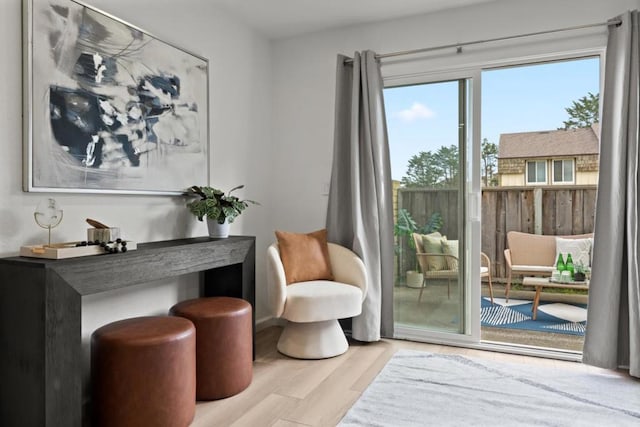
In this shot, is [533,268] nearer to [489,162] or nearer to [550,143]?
[489,162]

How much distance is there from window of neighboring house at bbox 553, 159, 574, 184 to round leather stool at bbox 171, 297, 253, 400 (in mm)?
4956

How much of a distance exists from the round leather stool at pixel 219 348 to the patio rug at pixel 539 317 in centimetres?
278

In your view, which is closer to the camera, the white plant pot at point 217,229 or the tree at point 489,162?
the white plant pot at point 217,229

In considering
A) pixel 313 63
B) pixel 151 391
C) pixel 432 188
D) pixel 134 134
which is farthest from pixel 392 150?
pixel 151 391

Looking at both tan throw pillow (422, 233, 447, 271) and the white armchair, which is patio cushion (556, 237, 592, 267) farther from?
the white armchair

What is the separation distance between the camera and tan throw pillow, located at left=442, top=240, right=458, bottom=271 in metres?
3.36

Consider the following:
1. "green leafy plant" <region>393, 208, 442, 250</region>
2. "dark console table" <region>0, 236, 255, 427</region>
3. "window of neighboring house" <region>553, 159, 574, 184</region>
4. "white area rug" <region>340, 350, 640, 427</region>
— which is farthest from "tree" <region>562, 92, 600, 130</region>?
"dark console table" <region>0, 236, 255, 427</region>

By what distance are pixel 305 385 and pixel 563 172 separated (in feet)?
15.9

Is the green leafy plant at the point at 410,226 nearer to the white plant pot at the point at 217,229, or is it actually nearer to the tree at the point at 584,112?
the white plant pot at the point at 217,229

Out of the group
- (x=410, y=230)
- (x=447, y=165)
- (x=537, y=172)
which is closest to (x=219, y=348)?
(x=410, y=230)

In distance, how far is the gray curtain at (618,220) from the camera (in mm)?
2637

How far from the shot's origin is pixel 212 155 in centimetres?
320

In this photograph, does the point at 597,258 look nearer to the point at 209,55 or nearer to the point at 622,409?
the point at 622,409

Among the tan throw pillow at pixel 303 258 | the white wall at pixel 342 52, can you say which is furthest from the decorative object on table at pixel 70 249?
the white wall at pixel 342 52
